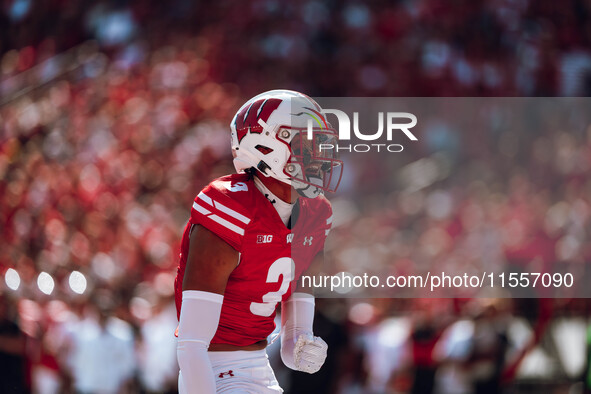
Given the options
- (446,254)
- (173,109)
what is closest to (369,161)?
(446,254)

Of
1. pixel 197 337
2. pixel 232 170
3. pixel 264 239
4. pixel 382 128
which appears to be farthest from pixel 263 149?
pixel 232 170

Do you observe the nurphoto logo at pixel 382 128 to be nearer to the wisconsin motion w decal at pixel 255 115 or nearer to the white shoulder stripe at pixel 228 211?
the wisconsin motion w decal at pixel 255 115

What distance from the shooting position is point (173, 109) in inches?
243

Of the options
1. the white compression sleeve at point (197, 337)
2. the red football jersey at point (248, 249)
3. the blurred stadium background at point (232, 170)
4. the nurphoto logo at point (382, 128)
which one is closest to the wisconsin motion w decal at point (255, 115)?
the red football jersey at point (248, 249)

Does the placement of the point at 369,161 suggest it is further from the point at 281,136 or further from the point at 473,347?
the point at 281,136

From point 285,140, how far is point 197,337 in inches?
22.0

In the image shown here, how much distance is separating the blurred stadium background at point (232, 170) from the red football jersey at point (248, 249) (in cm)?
216

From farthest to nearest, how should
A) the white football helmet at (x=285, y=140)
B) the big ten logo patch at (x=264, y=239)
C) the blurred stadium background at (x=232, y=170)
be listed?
the blurred stadium background at (x=232, y=170) < the white football helmet at (x=285, y=140) < the big ten logo patch at (x=264, y=239)

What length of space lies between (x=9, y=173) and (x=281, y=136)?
14.1 ft

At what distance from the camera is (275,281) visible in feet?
6.36

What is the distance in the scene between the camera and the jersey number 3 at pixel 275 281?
1926 millimetres

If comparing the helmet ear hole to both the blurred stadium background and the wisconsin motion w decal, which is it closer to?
the wisconsin motion w decal

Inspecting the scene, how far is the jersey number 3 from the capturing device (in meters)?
1.93

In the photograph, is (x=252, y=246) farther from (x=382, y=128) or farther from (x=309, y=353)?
(x=382, y=128)
